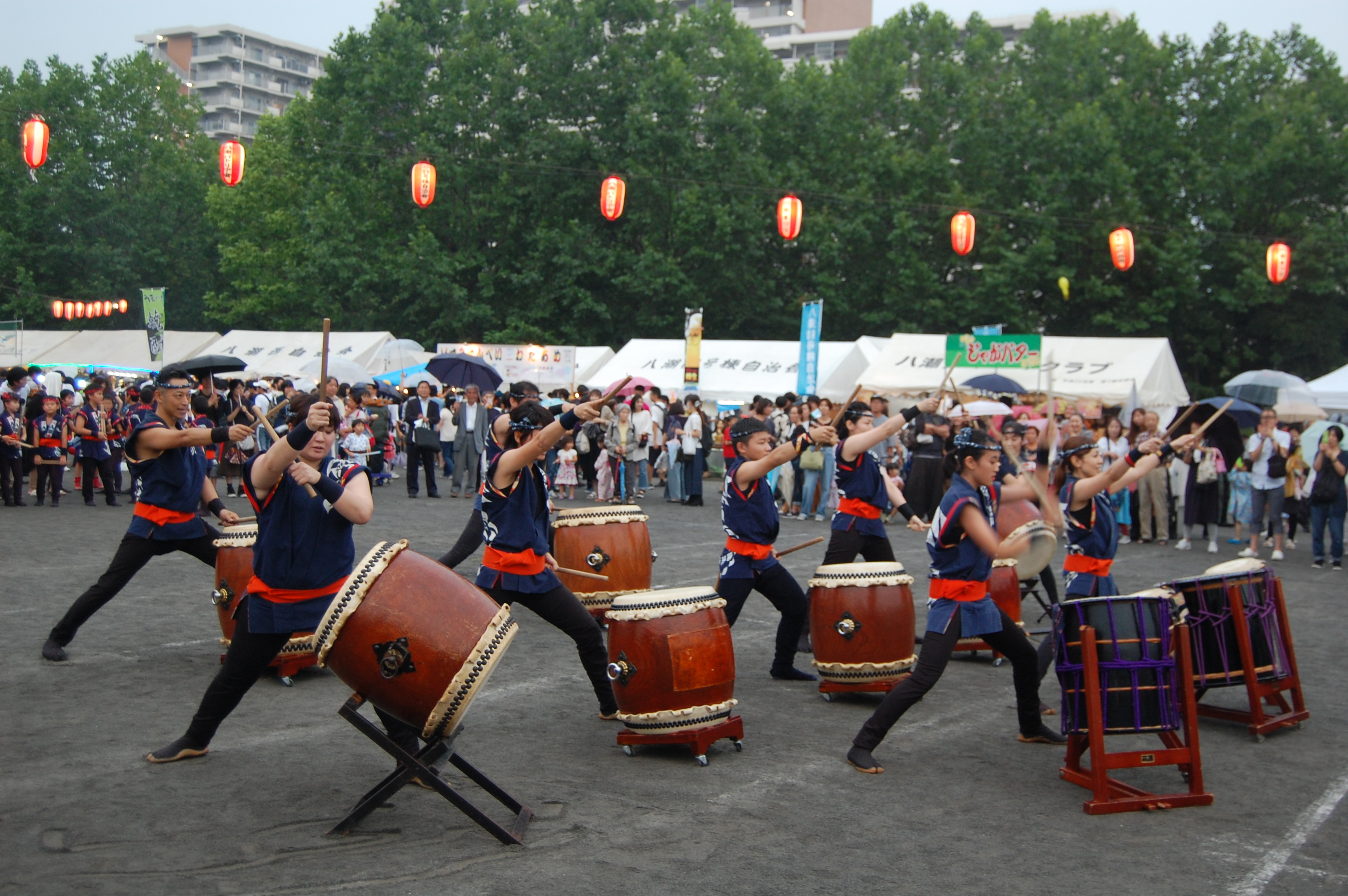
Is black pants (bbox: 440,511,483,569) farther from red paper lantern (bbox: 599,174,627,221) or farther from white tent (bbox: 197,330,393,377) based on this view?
white tent (bbox: 197,330,393,377)

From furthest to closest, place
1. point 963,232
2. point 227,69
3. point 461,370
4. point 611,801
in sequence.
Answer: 1. point 227,69
2. point 963,232
3. point 461,370
4. point 611,801

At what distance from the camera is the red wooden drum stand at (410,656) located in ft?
15.3

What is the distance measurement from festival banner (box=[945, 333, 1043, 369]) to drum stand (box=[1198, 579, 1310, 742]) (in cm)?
1720

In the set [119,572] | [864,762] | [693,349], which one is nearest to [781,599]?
[864,762]

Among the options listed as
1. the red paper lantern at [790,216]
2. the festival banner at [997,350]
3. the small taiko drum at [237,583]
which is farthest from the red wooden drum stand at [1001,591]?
the red paper lantern at [790,216]

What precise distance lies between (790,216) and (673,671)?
23.2 m

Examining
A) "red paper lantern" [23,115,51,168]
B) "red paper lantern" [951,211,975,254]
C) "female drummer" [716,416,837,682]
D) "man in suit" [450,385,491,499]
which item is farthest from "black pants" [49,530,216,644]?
"red paper lantern" [951,211,975,254]

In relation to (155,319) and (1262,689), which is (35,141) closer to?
(155,319)

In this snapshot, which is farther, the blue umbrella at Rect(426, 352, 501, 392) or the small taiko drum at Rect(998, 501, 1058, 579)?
the blue umbrella at Rect(426, 352, 501, 392)

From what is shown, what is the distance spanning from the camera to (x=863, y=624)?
23.2 feet

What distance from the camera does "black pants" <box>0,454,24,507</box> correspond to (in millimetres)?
16594

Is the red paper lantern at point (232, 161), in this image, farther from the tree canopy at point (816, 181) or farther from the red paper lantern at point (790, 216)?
the tree canopy at point (816, 181)

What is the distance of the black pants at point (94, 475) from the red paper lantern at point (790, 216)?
52.5ft

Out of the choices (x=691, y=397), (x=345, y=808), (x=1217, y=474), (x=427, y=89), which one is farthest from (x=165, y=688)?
(x=427, y=89)
